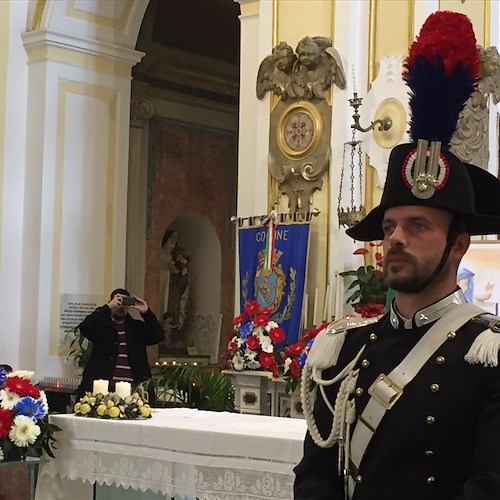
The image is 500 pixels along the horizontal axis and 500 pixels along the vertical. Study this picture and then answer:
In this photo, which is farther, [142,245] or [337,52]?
[142,245]

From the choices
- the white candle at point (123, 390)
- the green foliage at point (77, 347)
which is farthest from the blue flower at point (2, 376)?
the green foliage at point (77, 347)

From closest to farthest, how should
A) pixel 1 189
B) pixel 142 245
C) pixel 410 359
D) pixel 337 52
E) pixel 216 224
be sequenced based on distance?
pixel 410 359 < pixel 337 52 < pixel 1 189 < pixel 142 245 < pixel 216 224

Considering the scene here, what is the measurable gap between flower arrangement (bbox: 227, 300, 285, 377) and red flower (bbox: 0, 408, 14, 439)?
11.2 ft

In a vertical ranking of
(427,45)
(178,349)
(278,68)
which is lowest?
(178,349)

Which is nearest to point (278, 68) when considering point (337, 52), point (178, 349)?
point (337, 52)

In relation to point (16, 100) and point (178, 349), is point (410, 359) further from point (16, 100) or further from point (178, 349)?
point (178, 349)

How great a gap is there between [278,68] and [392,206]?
739 cm

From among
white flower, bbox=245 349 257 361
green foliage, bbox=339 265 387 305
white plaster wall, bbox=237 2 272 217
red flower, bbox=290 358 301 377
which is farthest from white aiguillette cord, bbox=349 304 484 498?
white plaster wall, bbox=237 2 272 217

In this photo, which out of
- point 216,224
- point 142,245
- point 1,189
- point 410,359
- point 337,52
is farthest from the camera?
point 216,224

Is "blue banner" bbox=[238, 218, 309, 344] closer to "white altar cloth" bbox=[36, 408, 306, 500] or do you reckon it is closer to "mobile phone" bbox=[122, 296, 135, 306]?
"mobile phone" bbox=[122, 296, 135, 306]

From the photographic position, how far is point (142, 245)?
53.3 feet

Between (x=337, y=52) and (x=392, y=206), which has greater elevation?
(x=337, y=52)

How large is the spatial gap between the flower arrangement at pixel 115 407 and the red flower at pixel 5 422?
1.39 feet

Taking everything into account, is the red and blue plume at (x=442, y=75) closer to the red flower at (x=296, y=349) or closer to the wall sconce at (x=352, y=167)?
the red flower at (x=296, y=349)
